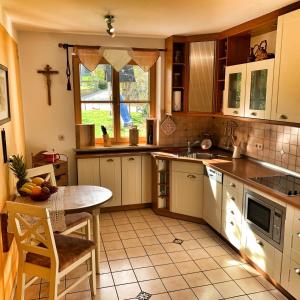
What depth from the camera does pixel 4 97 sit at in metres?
2.57

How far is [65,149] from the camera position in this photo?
→ 416cm

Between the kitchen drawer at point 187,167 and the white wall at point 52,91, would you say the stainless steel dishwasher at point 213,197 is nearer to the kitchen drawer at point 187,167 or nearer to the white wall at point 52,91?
the kitchen drawer at point 187,167

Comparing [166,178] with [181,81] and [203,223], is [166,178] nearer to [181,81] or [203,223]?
[203,223]

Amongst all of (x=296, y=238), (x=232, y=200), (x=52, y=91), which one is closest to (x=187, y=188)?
(x=232, y=200)

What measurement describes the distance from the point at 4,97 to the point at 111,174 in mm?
1898

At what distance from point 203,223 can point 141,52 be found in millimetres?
2427

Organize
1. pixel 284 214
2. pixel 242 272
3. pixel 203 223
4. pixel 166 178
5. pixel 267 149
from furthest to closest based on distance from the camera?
pixel 166 178 < pixel 203 223 < pixel 267 149 < pixel 242 272 < pixel 284 214

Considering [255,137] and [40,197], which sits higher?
[255,137]

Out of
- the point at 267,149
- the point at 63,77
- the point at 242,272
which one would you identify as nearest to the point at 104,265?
the point at 242,272

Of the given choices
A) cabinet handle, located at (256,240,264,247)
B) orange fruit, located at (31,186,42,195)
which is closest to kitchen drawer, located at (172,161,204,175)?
cabinet handle, located at (256,240,264,247)

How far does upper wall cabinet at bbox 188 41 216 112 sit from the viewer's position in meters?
3.89

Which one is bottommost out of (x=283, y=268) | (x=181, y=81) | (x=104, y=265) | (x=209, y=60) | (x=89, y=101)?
(x=104, y=265)

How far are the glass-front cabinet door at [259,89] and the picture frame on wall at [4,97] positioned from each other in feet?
7.66

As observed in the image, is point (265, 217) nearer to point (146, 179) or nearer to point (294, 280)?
point (294, 280)
